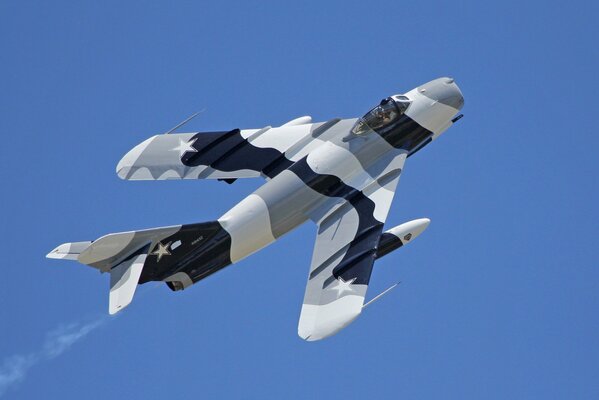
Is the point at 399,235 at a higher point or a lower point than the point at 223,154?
lower

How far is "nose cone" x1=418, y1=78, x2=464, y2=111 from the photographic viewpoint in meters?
46.0

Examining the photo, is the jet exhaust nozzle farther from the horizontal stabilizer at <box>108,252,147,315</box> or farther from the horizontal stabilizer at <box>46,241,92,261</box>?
the horizontal stabilizer at <box>46,241,92,261</box>

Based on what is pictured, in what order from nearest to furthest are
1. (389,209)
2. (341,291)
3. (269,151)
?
1. (341,291)
2. (389,209)
3. (269,151)

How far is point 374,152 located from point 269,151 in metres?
3.70

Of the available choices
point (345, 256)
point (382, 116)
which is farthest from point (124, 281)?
point (382, 116)

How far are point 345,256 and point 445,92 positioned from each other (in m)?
7.55

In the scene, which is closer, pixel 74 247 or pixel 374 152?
pixel 74 247

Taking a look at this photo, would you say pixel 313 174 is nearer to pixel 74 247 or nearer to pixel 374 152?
pixel 374 152

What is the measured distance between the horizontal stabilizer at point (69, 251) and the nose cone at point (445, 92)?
12.6 meters

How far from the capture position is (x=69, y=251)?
40.7 meters

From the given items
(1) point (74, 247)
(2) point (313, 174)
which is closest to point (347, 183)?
(2) point (313, 174)

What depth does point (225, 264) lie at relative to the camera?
42.7 m

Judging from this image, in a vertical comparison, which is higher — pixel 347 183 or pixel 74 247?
pixel 74 247

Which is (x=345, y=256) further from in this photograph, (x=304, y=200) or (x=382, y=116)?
(x=382, y=116)
